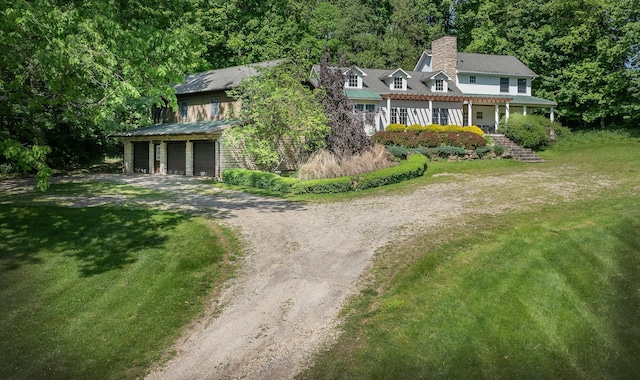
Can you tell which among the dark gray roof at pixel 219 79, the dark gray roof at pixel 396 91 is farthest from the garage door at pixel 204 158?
the dark gray roof at pixel 396 91

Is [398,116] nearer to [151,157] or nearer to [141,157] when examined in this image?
[151,157]

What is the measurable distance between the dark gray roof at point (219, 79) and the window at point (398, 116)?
36.6ft

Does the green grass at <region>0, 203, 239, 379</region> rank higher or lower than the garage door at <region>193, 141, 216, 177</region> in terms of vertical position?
lower

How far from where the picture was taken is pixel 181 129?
2959cm

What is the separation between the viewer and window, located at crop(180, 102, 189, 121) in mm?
→ 33125

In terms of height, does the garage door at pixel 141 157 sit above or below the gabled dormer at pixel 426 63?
below

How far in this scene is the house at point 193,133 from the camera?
27422 mm

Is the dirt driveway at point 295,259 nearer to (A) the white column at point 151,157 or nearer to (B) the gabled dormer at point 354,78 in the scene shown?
(A) the white column at point 151,157

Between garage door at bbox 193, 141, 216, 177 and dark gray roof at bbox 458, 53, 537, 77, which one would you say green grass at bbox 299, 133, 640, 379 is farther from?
dark gray roof at bbox 458, 53, 537, 77

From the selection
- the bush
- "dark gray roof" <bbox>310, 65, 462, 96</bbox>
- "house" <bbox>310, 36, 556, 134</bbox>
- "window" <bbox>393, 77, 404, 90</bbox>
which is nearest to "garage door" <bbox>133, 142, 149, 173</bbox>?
"house" <bbox>310, 36, 556, 134</bbox>

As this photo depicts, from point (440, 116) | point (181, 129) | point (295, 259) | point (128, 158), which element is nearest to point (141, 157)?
point (128, 158)

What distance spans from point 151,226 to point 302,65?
57.6 feet

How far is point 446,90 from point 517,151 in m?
10.2

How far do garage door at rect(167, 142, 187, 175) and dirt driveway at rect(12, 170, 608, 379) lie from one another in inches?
394
